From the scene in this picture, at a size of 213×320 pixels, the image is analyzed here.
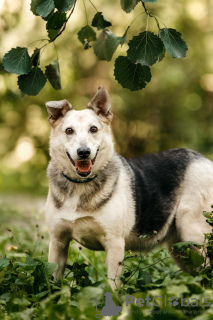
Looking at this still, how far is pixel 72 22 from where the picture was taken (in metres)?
10.7

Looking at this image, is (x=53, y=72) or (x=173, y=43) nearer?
(x=173, y=43)

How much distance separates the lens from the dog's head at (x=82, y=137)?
376cm

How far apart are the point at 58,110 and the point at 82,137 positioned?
1.46 ft

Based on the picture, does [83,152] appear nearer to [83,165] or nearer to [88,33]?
[83,165]

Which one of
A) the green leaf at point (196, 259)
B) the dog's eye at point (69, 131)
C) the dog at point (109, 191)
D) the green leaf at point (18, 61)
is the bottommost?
the green leaf at point (196, 259)

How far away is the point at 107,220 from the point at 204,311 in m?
1.31

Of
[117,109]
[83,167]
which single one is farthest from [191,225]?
[117,109]

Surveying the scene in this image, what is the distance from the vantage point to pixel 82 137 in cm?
380

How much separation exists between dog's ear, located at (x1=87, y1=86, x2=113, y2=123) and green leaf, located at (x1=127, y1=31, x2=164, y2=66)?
1050mm

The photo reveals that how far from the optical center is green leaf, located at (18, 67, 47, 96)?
3277 mm

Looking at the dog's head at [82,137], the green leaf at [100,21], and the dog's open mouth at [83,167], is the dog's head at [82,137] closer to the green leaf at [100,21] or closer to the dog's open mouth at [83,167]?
the dog's open mouth at [83,167]

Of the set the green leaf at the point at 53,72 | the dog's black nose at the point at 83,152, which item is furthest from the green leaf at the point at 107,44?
the dog's black nose at the point at 83,152

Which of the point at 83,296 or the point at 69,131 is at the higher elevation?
the point at 69,131

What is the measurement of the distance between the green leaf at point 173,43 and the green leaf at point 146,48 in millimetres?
57
